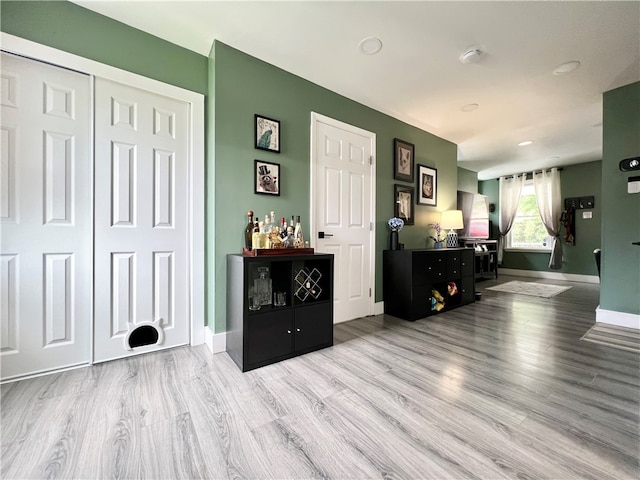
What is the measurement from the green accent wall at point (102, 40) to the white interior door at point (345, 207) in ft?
3.91

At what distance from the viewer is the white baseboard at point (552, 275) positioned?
5.63m

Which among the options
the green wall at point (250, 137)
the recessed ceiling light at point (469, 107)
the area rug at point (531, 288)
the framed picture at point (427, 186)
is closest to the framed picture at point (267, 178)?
the green wall at point (250, 137)

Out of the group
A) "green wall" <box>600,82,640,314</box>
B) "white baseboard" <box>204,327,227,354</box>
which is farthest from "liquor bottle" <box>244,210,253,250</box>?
"green wall" <box>600,82,640,314</box>

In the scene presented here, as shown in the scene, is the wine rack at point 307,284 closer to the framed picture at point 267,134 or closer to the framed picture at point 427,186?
the framed picture at point 267,134

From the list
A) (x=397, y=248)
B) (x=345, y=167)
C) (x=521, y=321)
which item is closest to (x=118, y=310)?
(x=345, y=167)

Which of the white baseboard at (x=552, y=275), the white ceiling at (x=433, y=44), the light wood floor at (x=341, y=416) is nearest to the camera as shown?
the light wood floor at (x=341, y=416)

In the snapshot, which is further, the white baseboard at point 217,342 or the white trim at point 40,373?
the white baseboard at point 217,342

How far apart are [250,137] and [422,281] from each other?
2394 mm

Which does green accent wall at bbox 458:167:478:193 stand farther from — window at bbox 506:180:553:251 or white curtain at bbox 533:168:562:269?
white curtain at bbox 533:168:562:269

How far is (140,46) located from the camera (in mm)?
2008

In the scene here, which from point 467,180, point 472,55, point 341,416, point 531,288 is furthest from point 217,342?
point 467,180

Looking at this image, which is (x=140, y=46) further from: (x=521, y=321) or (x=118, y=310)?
(x=521, y=321)

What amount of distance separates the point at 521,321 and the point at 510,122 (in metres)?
2.64

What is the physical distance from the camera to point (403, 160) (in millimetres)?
3488
